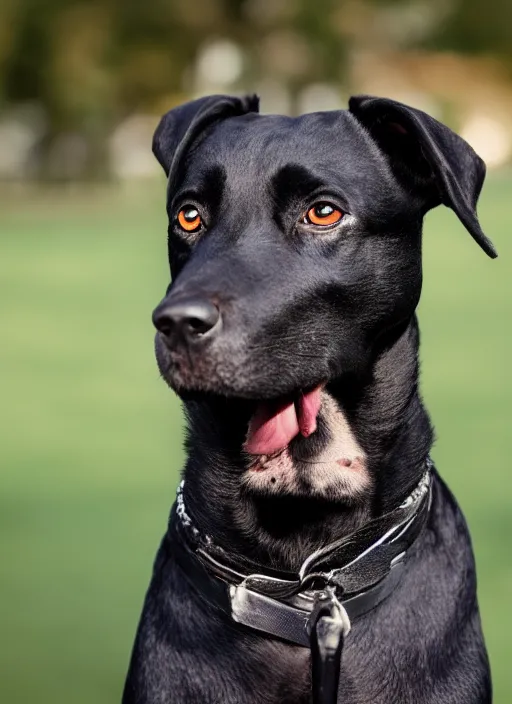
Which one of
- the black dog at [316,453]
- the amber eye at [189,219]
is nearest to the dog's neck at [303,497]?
the black dog at [316,453]

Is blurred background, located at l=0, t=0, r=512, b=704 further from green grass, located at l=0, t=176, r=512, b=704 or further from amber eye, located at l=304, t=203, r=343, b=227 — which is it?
amber eye, located at l=304, t=203, r=343, b=227

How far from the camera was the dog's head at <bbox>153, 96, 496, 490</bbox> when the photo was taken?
10.9 feet

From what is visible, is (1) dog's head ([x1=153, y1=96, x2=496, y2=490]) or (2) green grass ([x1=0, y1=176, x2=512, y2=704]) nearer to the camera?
(1) dog's head ([x1=153, y1=96, x2=496, y2=490])

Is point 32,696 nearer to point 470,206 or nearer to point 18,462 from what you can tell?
point 470,206

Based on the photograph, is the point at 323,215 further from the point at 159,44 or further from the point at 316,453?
the point at 159,44

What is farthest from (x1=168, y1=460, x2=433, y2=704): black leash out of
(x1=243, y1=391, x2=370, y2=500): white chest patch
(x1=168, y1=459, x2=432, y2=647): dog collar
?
(x1=243, y1=391, x2=370, y2=500): white chest patch

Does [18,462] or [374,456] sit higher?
[374,456]

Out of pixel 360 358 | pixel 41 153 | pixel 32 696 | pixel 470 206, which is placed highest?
pixel 41 153

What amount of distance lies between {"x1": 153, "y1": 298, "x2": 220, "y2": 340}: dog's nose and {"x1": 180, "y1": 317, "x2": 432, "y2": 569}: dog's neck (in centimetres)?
43

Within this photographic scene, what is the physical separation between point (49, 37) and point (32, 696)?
38307mm

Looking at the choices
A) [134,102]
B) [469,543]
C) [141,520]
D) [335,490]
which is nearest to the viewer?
[335,490]

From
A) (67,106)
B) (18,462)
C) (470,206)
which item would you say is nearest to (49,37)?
(67,106)

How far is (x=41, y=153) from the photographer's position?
131 feet

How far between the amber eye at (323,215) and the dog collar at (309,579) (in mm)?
834
